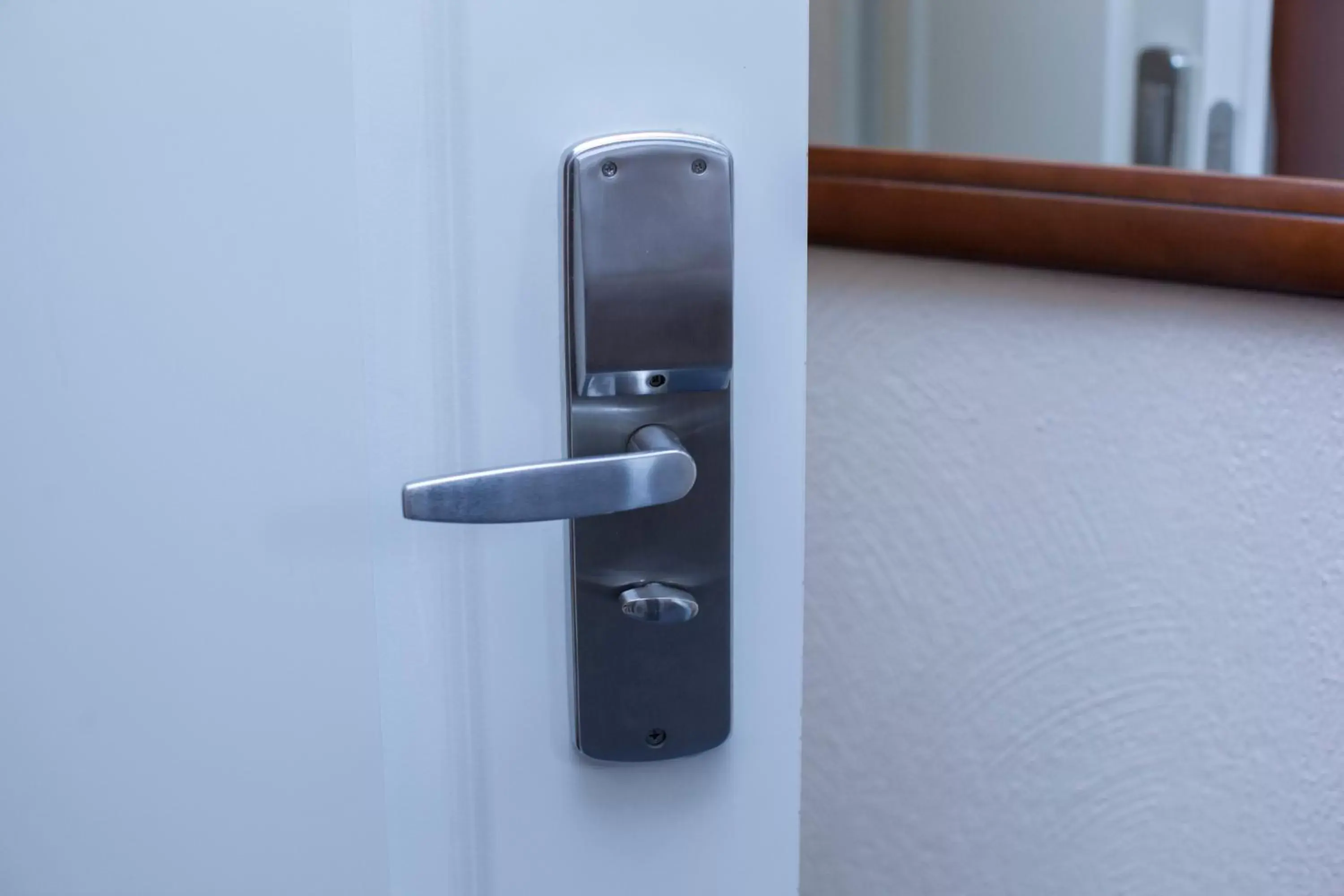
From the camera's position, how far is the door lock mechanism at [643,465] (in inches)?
12.8

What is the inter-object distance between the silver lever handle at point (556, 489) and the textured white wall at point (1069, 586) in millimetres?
420

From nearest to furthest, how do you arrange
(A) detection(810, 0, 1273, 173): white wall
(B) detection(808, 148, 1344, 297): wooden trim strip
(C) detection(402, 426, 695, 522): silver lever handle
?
(C) detection(402, 426, 695, 522): silver lever handle
(B) detection(808, 148, 1344, 297): wooden trim strip
(A) detection(810, 0, 1273, 173): white wall

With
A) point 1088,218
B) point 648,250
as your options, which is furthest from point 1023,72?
point 648,250

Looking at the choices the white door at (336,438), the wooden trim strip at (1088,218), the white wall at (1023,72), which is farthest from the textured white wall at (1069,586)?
the white door at (336,438)

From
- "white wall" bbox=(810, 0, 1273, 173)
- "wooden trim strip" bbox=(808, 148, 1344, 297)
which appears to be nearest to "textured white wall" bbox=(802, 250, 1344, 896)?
"wooden trim strip" bbox=(808, 148, 1344, 297)

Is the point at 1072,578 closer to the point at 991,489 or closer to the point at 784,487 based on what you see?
the point at 991,489

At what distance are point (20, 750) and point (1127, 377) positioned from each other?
55 cm

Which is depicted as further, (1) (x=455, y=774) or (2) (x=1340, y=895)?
(2) (x=1340, y=895)

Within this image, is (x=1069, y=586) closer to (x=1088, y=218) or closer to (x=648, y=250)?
(x=1088, y=218)

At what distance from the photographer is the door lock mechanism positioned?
0.33 meters

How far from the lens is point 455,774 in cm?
37

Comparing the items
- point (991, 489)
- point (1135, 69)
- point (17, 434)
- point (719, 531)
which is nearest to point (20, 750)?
point (17, 434)

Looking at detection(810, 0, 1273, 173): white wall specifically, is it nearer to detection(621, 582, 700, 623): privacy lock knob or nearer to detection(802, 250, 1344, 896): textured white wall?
detection(802, 250, 1344, 896): textured white wall

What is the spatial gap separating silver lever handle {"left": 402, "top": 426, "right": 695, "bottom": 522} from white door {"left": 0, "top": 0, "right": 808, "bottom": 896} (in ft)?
0.10
